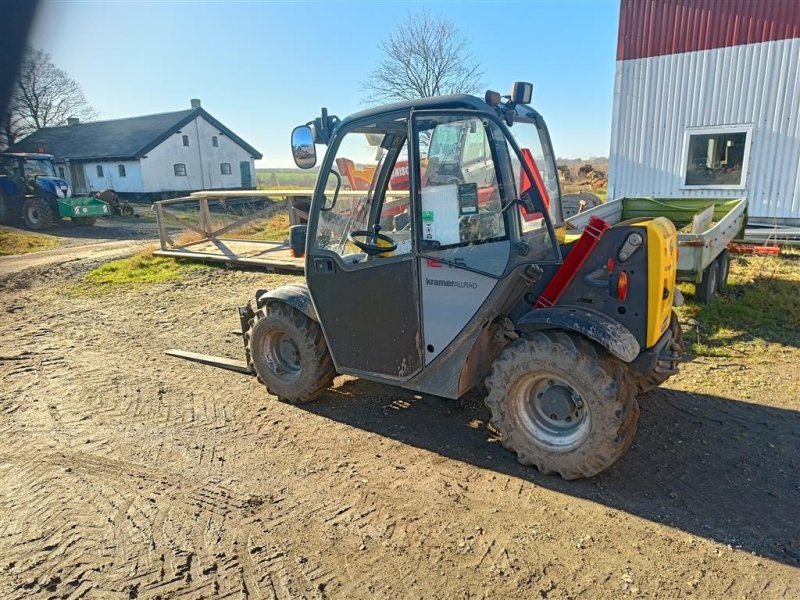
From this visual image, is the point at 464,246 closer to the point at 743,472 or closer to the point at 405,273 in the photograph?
the point at 405,273

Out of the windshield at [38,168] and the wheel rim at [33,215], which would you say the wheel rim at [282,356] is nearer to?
the wheel rim at [33,215]

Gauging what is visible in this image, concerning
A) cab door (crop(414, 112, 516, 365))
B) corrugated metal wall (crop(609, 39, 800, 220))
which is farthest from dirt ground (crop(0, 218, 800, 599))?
corrugated metal wall (crop(609, 39, 800, 220))

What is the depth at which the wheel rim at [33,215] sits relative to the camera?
20.6 meters

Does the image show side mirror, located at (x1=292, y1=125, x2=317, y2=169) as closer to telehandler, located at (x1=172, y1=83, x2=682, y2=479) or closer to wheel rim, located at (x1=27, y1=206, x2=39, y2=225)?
telehandler, located at (x1=172, y1=83, x2=682, y2=479)

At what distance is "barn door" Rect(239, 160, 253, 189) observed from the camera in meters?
39.0

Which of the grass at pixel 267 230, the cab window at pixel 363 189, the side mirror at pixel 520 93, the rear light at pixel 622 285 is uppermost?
the side mirror at pixel 520 93

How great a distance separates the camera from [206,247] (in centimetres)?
1341

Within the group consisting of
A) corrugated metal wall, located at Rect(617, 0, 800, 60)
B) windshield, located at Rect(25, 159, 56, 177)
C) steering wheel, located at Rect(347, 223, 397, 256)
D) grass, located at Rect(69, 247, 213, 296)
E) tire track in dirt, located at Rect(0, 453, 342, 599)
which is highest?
corrugated metal wall, located at Rect(617, 0, 800, 60)

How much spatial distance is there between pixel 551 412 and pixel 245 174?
39.4 metres

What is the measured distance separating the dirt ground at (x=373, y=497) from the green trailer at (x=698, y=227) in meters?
1.36

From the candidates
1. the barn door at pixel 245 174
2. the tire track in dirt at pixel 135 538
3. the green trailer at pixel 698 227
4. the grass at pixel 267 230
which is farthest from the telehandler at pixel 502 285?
the barn door at pixel 245 174

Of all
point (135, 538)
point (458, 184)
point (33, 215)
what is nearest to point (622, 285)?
point (458, 184)

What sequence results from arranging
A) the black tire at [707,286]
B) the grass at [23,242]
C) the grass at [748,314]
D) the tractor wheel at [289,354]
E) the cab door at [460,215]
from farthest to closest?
the grass at [23,242]
the black tire at [707,286]
the grass at [748,314]
the tractor wheel at [289,354]
the cab door at [460,215]

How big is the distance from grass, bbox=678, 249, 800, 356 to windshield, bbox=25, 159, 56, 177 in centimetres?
2377
